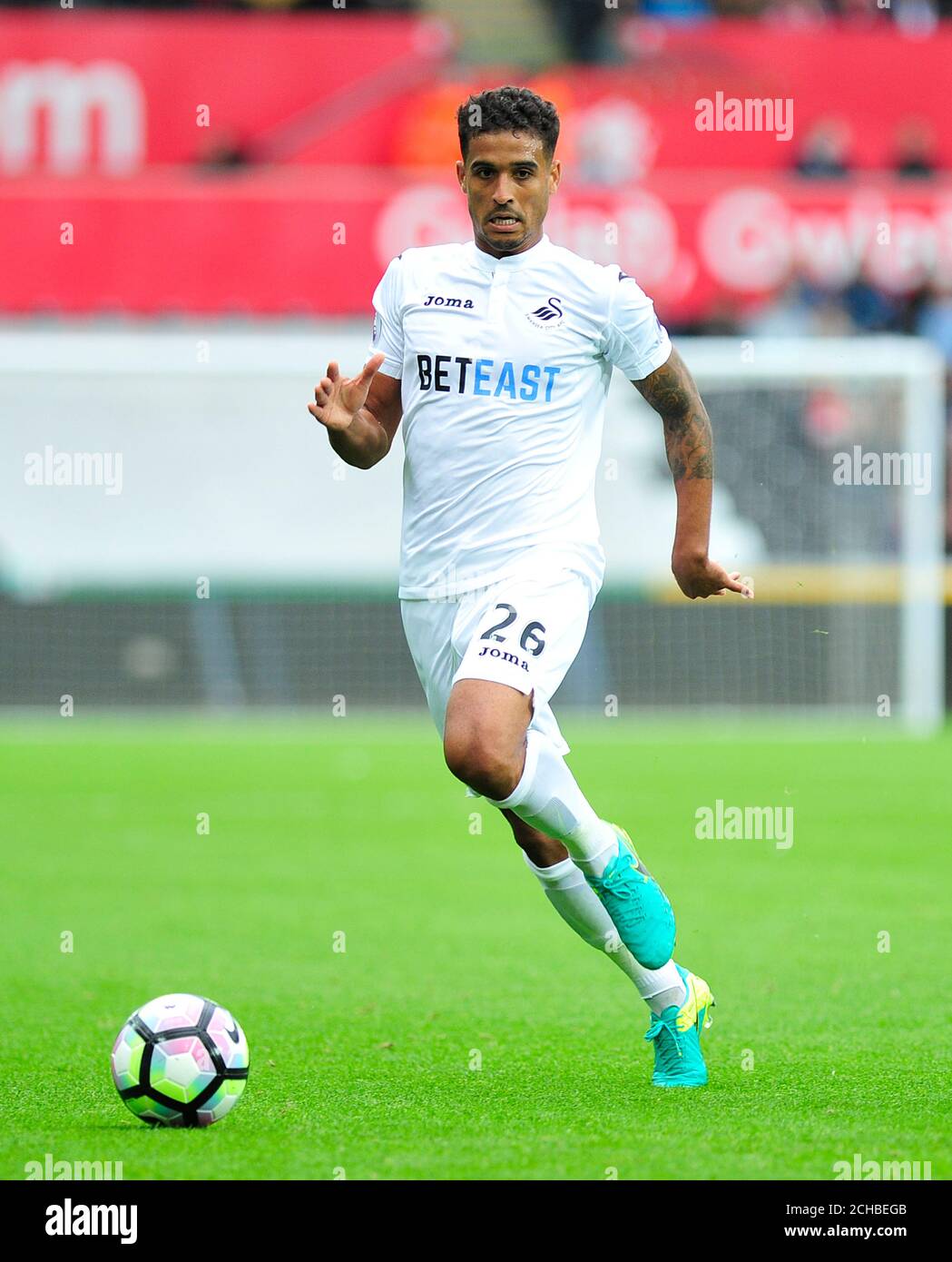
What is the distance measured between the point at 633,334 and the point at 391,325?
68 centimetres

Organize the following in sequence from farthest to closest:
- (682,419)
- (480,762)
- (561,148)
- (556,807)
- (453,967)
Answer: (561,148) → (453,967) → (682,419) → (556,807) → (480,762)

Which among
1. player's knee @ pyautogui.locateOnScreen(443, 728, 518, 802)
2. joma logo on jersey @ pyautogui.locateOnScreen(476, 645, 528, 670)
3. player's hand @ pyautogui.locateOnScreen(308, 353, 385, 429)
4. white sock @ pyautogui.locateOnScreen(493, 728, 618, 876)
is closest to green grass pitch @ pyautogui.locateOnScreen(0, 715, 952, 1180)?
white sock @ pyautogui.locateOnScreen(493, 728, 618, 876)

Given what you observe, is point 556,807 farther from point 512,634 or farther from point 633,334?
point 633,334

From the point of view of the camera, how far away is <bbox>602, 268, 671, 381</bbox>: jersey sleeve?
17.1 ft

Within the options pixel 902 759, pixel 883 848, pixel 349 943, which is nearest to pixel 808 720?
pixel 902 759

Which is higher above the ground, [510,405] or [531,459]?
[510,405]

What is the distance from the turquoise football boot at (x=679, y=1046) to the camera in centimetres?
507

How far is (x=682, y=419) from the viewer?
17.4 ft

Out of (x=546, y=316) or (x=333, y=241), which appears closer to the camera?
(x=546, y=316)

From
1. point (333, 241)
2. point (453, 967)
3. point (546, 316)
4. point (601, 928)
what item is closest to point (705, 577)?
point (546, 316)

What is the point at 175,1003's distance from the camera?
4.79 m

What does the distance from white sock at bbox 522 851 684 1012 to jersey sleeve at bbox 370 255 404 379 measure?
1.41m

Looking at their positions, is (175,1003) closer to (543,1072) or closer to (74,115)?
(543,1072)

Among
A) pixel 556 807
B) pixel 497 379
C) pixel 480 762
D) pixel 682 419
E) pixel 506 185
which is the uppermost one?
pixel 506 185
